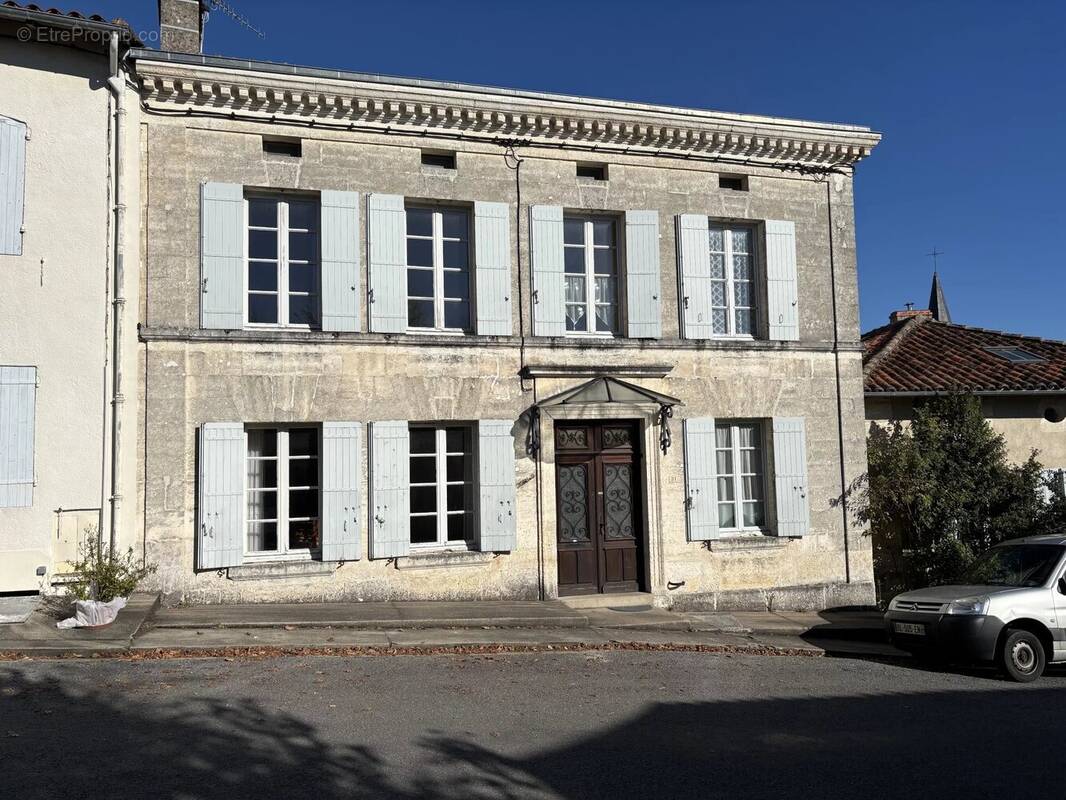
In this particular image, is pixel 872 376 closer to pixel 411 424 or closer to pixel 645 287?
pixel 645 287

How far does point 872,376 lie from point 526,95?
7406 mm

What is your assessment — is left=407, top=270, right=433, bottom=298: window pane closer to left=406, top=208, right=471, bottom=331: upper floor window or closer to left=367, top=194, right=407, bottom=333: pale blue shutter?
left=406, top=208, right=471, bottom=331: upper floor window

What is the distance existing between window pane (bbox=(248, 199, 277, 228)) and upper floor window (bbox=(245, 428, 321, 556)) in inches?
100

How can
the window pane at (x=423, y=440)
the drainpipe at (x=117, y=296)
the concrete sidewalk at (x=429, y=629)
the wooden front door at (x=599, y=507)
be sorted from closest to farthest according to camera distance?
the concrete sidewalk at (x=429, y=629), the drainpipe at (x=117, y=296), the window pane at (x=423, y=440), the wooden front door at (x=599, y=507)

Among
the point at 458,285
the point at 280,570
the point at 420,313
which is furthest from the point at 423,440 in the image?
the point at 280,570

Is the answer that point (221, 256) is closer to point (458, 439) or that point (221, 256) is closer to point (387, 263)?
point (387, 263)

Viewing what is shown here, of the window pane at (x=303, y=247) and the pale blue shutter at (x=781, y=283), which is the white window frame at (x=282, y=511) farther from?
the pale blue shutter at (x=781, y=283)

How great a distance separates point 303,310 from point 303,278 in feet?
1.33

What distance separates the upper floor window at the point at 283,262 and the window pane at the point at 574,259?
3374 millimetres

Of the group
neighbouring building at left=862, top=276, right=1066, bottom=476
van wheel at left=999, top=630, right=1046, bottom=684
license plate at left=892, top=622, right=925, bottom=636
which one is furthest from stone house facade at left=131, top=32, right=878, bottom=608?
van wheel at left=999, top=630, right=1046, bottom=684

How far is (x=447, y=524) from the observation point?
11.2 metres

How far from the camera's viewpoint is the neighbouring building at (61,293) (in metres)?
9.20

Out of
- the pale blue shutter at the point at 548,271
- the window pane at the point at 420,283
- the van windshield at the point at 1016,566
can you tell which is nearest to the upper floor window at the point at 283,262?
the window pane at the point at 420,283

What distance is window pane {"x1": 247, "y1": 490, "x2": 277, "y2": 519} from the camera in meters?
10.4
